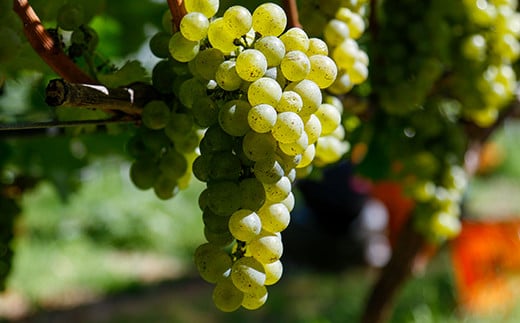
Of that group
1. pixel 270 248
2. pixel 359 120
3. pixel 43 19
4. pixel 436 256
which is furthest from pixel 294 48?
pixel 436 256

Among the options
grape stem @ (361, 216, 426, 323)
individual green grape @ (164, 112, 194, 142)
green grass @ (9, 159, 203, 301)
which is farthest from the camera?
green grass @ (9, 159, 203, 301)

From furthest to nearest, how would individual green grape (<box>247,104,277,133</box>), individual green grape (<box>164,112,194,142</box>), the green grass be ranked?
1. the green grass
2. individual green grape (<box>164,112,194,142</box>)
3. individual green grape (<box>247,104,277,133</box>)

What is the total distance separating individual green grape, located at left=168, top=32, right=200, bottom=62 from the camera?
0.44 metres

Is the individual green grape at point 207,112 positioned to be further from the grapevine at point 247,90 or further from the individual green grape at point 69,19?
the individual green grape at point 69,19

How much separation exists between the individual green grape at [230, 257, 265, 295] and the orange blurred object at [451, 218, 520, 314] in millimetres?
1722

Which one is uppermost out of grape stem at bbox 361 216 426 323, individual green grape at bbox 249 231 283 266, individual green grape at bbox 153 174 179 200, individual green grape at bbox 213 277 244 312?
individual green grape at bbox 249 231 283 266

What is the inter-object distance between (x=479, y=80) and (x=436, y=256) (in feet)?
6.05

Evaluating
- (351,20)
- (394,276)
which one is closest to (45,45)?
(351,20)

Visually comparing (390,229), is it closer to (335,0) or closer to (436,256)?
(436,256)

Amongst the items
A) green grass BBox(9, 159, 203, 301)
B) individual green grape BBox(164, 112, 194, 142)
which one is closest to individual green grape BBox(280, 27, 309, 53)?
individual green grape BBox(164, 112, 194, 142)

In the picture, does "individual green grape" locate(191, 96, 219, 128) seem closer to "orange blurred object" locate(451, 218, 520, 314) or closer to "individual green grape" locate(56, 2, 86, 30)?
"individual green grape" locate(56, 2, 86, 30)

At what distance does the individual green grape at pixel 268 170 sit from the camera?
1.34 feet

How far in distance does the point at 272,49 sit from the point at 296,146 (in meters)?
0.06

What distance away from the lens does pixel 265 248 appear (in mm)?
409
